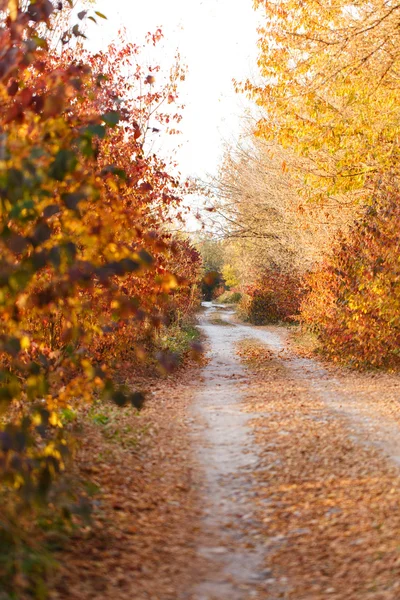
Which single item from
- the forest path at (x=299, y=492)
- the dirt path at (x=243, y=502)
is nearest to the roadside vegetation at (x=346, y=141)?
the forest path at (x=299, y=492)

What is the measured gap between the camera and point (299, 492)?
6.13 m

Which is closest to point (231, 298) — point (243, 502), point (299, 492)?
point (299, 492)

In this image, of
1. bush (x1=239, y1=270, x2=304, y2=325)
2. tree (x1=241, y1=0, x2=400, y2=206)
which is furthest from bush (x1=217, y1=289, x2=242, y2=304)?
tree (x1=241, y1=0, x2=400, y2=206)

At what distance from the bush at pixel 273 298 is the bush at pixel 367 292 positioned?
1193 cm

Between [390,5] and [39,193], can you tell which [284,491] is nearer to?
[39,193]

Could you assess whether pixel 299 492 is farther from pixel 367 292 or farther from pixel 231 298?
pixel 231 298

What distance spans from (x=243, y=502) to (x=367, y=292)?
324 inches

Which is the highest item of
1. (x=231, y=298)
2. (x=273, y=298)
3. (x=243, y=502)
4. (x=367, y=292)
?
(x=367, y=292)

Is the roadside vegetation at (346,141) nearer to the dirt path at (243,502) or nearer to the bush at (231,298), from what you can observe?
the dirt path at (243,502)

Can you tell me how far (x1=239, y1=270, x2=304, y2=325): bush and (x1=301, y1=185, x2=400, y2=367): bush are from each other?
11.9m

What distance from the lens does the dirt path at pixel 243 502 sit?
4.35 meters

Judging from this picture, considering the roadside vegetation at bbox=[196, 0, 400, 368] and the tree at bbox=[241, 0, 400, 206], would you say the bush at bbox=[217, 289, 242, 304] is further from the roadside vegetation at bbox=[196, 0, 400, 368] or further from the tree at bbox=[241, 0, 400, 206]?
the tree at bbox=[241, 0, 400, 206]

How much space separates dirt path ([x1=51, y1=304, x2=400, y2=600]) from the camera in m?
4.35

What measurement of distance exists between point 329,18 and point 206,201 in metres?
14.1
